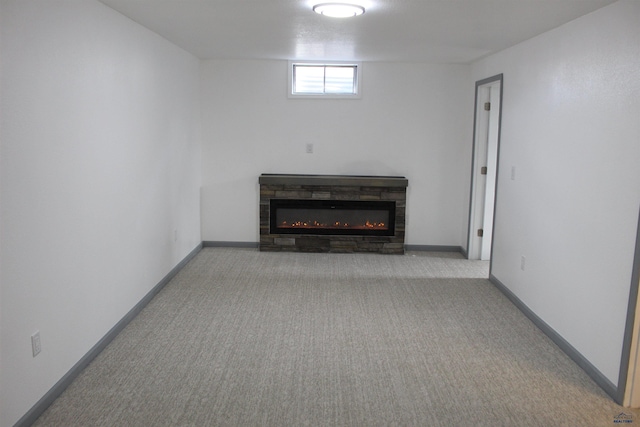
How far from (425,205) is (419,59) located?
5.76 ft

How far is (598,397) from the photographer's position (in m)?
3.06

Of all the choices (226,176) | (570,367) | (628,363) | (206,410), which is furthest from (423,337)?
(226,176)

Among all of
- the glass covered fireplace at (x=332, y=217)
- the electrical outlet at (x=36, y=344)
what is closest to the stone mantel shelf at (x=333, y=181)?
the glass covered fireplace at (x=332, y=217)

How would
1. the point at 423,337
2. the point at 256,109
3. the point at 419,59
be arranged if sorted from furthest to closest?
the point at 256,109 < the point at 419,59 < the point at 423,337

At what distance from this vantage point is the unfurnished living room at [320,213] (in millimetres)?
2826

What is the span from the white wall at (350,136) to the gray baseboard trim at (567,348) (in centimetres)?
189

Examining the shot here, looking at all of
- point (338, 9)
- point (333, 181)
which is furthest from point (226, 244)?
point (338, 9)

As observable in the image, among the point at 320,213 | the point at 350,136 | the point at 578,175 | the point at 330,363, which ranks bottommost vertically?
the point at 330,363

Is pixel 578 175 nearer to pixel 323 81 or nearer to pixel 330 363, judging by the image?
pixel 330 363

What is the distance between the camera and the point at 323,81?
656cm

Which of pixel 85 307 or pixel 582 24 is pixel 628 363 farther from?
pixel 85 307

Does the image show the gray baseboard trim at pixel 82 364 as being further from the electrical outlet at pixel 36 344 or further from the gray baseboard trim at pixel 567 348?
the gray baseboard trim at pixel 567 348

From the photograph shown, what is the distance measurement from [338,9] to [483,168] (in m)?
3.40

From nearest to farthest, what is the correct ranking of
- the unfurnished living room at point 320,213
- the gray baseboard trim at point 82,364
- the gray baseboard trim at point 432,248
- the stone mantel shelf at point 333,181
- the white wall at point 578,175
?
the gray baseboard trim at point 82,364 → the unfurnished living room at point 320,213 → the white wall at point 578,175 → the stone mantel shelf at point 333,181 → the gray baseboard trim at point 432,248
